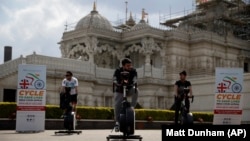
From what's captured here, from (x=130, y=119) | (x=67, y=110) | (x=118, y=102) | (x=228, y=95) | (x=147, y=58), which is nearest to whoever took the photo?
(x=130, y=119)

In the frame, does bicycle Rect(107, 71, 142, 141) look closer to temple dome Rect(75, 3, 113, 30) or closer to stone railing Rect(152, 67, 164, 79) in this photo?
stone railing Rect(152, 67, 164, 79)

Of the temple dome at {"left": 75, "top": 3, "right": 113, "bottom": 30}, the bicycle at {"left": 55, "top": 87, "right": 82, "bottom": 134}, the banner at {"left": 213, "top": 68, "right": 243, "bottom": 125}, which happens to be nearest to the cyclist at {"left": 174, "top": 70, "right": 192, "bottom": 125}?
the bicycle at {"left": 55, "top": 87, "right": 82, "bottom": 134}

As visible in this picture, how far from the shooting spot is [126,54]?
47312 millimetres


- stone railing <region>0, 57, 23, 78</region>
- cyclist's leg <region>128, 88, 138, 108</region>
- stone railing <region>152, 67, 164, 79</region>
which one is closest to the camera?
cyclist's leg <region>128, 88, 138, 108</region>

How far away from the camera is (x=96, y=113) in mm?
23984

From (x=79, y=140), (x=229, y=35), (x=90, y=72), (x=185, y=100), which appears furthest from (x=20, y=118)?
(x=229, y=35)

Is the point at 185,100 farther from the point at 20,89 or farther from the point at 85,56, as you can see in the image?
the point at 85,56

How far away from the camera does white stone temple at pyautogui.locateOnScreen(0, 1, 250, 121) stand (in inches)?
1475

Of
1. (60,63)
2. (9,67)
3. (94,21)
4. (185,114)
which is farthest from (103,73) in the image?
(185,114)

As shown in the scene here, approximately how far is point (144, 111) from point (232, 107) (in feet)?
24.3

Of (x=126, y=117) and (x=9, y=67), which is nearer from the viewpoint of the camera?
(x=126, y=117)

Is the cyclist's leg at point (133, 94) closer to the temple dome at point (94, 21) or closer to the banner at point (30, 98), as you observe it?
the banner at point (30, 98)

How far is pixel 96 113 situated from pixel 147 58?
21.1 m

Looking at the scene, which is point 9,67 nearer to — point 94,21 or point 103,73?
point 103,73
